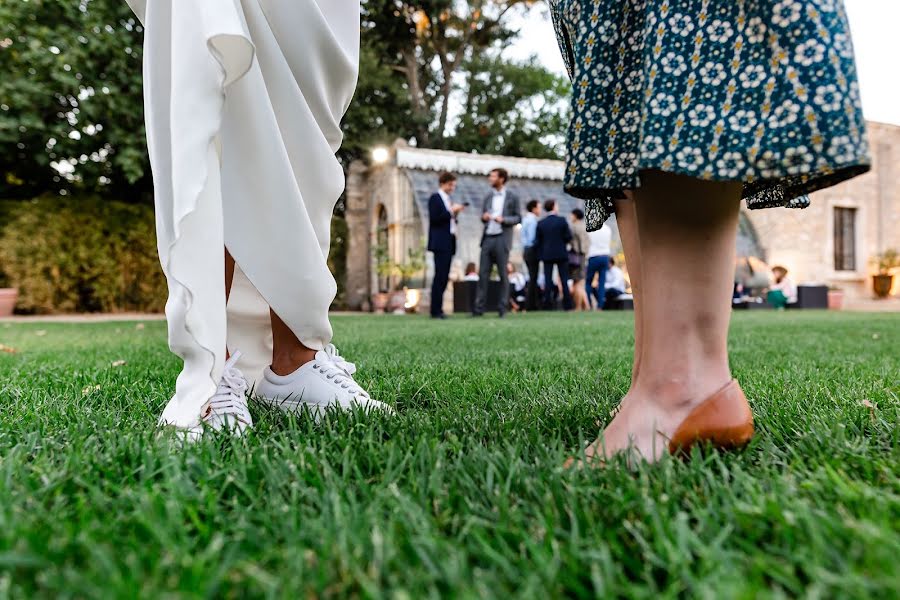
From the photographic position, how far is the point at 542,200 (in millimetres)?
13641

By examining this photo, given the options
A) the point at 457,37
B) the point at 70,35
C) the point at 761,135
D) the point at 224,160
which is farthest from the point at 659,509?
the point at 457,37

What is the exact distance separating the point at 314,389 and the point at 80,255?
10509mm

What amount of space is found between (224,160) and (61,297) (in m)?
10.7

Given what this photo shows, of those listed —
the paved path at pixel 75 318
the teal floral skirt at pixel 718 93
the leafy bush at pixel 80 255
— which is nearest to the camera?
the teal floral skirt at pixel 718 93

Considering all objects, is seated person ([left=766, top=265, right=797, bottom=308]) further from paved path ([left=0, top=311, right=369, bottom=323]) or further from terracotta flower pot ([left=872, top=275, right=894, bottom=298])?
paved path ([left=0, top=311, right=369, bottom=323])

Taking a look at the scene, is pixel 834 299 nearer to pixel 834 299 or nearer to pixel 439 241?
pixel 834 299

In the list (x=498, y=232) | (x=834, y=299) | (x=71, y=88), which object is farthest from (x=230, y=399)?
(x=834, y=299)

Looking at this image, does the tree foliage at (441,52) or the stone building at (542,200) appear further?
the tree foliage at (441,52)

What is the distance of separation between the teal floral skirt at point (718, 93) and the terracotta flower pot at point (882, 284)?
65.2 feet

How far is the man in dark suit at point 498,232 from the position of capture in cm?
795

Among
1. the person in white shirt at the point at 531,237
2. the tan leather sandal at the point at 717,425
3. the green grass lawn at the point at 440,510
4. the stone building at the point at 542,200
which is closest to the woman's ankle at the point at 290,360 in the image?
the green grass lawn at the point at 440,510

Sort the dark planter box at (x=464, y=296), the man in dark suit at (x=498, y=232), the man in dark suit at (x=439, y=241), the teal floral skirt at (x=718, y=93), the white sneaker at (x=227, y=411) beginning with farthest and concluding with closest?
the dark planter box at (x=464, y=296) → the man in dark suit at (x=498, y=232) → the man in dark suit at (x=439, y=241) → the white sneaker at (x=227, y=411) → the teal floral skirt at (x=718, y=93)

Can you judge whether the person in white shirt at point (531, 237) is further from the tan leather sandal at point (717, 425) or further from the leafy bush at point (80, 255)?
the tan leather sandal at point (717, 425)

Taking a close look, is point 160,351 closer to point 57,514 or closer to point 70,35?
point 57,514
